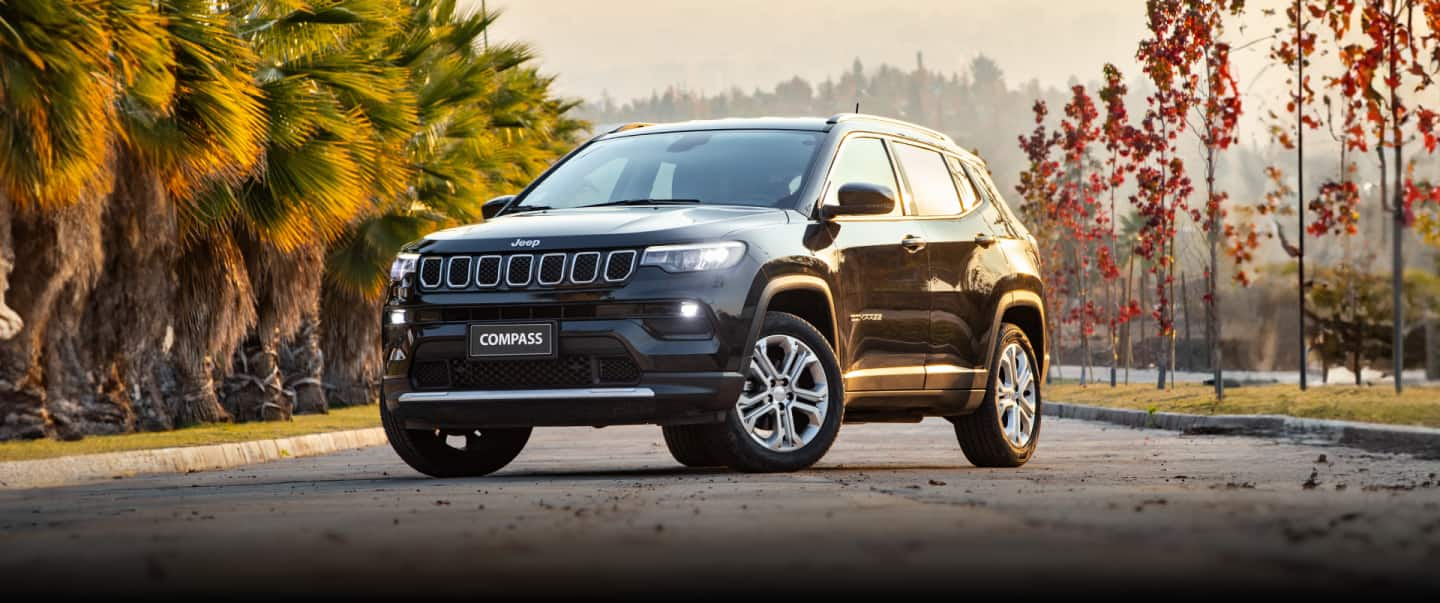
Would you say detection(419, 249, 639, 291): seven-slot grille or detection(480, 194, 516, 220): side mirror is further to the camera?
detection(480, 194, 516, 220): side mirror

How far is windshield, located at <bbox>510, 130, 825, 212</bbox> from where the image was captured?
424 inches

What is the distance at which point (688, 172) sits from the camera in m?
11.0

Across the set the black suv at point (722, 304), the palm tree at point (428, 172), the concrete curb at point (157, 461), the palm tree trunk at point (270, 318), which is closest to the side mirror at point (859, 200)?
the black suv at point (722, 304)

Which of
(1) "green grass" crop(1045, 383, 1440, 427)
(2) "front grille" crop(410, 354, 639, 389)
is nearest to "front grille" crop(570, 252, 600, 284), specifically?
(2) "front grille" crop(410, 354, 639, 389)

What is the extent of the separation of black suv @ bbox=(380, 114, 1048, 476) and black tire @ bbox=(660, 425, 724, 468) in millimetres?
25

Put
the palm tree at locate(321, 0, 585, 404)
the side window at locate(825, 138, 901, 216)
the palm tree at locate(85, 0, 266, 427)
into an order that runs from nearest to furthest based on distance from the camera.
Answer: the side window at locate(825, 138, 901, 216), the palm tree at locate(85, 0, 266, 427), the palm tree at locate(321, 0, 585, 404)

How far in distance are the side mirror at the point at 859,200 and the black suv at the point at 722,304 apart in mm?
11

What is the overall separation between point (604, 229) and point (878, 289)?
5.56 feet

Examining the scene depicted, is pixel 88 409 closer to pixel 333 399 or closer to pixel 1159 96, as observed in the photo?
pixel 333 399

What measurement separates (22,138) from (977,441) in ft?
24.6

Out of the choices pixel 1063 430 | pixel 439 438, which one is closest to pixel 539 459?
pixel 439 438

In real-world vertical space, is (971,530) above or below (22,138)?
below

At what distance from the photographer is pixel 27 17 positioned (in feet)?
47.4

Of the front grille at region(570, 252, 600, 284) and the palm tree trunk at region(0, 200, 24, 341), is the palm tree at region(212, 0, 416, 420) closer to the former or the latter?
the palm tree trunk at region(0, 200, 24, 341)
